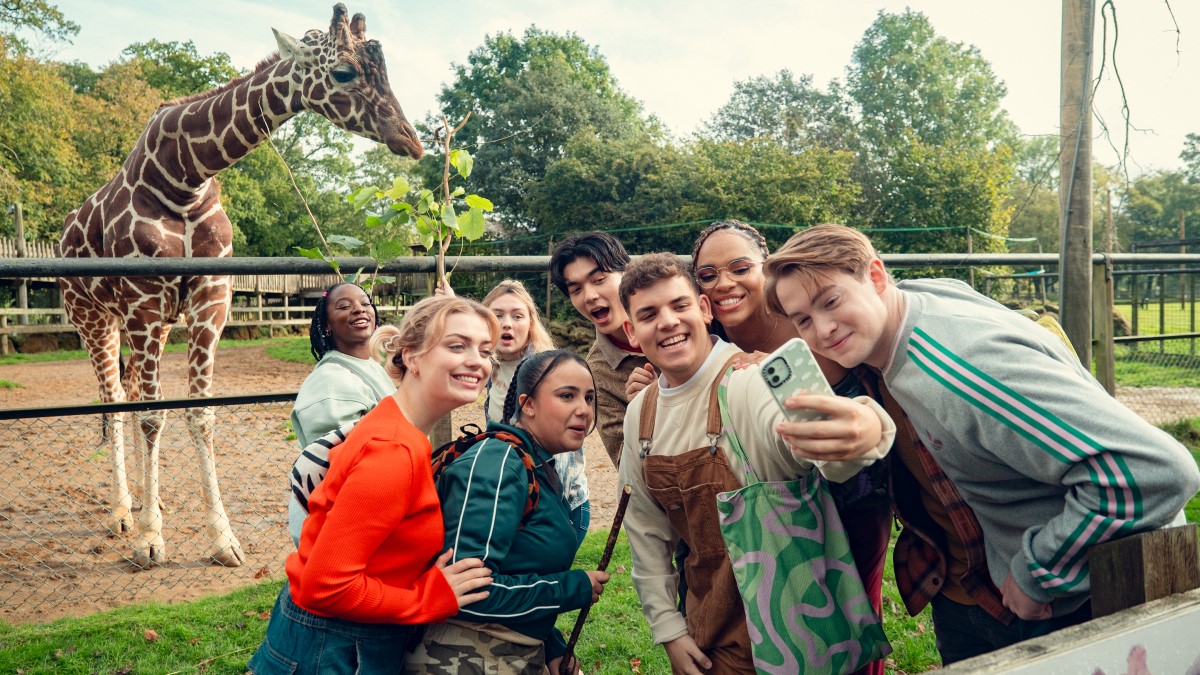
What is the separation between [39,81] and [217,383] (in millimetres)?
13341

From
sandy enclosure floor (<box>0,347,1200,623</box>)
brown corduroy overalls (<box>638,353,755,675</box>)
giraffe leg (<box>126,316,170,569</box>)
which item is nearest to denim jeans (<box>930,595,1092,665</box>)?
brown corduroy overalls (<box>638,353,755,675</box>)

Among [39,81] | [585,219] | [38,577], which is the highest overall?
[39,81]

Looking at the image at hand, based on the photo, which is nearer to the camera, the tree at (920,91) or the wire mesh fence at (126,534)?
the wire mesh fence at (126,534)

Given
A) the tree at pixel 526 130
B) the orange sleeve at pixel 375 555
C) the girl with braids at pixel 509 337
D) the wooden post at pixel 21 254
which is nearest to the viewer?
the orange sleeve at pixel 375 555

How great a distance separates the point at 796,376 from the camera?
153 centimetres

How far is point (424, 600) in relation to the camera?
1.82 meters

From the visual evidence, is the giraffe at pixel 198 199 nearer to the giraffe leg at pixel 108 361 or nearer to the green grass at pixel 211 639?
the giraffe leg at pixel 108 361

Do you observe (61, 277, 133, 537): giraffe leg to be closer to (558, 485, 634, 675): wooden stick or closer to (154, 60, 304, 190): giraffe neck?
(154, 60, 304, 190): giraffe neck

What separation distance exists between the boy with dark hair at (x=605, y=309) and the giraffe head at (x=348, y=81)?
232 centimetres

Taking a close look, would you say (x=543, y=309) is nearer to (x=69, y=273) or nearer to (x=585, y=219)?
(x=585, y=219)

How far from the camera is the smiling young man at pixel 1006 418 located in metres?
1.48

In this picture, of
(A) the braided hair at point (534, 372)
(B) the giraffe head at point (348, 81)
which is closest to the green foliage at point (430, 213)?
(A) the braided hair at point (534, 372)

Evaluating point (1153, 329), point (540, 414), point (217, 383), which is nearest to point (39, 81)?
point (217, 383)

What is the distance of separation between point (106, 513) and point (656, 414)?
596cm
